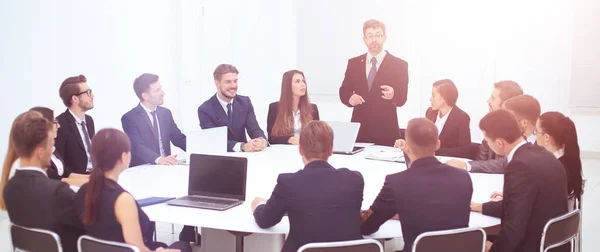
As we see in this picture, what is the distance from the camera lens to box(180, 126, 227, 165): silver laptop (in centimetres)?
421

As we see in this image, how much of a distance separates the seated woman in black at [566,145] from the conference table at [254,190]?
441 millimetres

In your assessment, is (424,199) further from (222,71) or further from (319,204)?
(222,71)

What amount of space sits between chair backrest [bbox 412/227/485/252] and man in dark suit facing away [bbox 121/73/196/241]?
249 centimetres

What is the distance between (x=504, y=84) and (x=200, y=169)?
2.45m

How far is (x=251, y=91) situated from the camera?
8.98 metres

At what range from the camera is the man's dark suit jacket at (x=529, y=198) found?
2932 mm

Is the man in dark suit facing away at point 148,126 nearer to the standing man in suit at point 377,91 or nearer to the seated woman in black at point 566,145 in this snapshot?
the standing man in suit at point 377,91

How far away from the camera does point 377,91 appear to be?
5648 mm

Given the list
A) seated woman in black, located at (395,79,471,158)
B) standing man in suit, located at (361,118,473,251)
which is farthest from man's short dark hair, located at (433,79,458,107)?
standing man in suit, located at (361,118,473,251)

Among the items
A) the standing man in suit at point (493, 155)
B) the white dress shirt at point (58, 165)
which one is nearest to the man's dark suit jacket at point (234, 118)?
the white dress shirt at point (58, 165)

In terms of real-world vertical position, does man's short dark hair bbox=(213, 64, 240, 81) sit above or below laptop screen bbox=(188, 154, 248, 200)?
above

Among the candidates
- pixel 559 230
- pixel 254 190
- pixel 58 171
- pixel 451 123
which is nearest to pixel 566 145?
pixel 559 230

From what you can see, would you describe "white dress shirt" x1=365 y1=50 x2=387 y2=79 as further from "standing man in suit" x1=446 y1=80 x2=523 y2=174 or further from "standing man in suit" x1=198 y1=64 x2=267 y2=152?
"standing man in suit" x1=446 y1=80 x2=523 y2=174

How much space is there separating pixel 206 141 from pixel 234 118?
1.02 m
